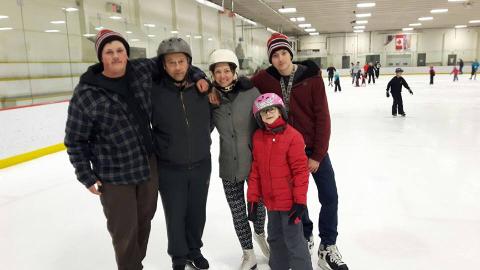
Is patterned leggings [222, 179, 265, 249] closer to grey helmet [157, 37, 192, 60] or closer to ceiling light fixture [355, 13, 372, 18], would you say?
grey helmet [157, 37, 192, 60]

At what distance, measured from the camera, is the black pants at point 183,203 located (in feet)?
6.70

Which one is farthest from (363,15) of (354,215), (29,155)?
(354,215)

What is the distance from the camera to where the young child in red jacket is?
6.04 feet

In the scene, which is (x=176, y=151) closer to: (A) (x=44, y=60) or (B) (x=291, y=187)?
(B) (x=291, y=187)

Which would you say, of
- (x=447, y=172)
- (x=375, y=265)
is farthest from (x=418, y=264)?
(x=447, y=172)

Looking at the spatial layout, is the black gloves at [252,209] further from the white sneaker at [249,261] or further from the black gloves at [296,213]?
the white sneaker at [249,261]

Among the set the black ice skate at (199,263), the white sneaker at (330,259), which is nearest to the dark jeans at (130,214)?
the black ice skate at (199,263)

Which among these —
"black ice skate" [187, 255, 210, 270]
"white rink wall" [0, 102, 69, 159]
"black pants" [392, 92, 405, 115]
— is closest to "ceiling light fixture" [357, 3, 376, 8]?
"black pants" [392, 92, 405, 115]

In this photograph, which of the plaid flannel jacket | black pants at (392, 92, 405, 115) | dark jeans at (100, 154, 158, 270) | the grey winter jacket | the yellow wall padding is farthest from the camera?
black pants at (392, 92, 405, 115)

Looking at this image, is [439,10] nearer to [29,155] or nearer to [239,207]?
[29,155]

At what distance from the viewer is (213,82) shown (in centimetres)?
207

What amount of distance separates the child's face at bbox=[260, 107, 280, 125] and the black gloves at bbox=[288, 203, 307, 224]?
1.43 ft

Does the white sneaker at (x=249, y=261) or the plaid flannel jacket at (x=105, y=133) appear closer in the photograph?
the plaid flannel jacket at (x=105, y=133)

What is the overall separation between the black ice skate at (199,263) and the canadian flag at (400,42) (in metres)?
32.5
